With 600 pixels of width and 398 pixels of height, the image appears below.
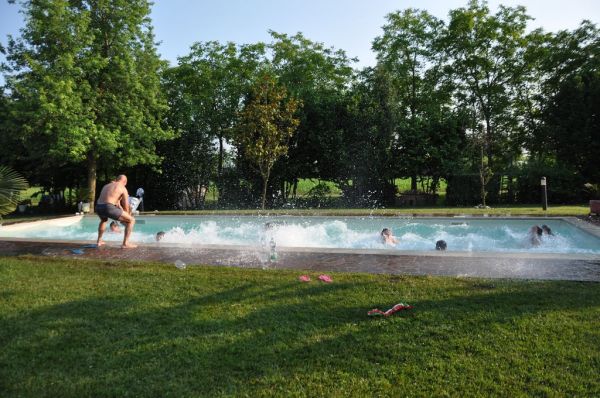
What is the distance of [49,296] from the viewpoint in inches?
180

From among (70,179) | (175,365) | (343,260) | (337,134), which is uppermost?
(337,134)

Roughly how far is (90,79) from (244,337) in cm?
Result: 1589

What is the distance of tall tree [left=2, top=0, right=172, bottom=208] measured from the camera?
14.1m

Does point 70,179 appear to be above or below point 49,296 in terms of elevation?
above

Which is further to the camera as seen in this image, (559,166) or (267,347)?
(559,166)

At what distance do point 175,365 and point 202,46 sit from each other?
2267 centimetres

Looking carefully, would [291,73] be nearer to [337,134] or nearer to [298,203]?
[337,134]

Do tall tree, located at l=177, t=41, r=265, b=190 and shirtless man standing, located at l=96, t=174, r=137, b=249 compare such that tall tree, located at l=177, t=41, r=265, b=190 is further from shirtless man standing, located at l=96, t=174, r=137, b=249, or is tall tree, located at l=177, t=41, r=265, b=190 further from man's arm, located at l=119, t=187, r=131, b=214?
shirtless man standing, located at l=96, t=174, r=137, b=249

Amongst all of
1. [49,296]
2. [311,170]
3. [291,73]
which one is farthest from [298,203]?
[49,296]

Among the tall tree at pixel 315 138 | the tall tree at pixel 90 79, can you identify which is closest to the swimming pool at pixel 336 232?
the tall tree at pixel 90 79

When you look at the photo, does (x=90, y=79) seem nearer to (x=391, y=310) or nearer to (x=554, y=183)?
(x=391, y=310)

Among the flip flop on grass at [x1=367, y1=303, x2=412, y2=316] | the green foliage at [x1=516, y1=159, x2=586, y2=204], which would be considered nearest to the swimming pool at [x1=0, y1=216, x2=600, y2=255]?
the flip flop on grass at [x1=367, y1=303, x2=412, y2=316]

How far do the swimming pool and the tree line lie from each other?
3460 mm

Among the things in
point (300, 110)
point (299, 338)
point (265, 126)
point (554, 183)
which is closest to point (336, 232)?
point (265, 126)
